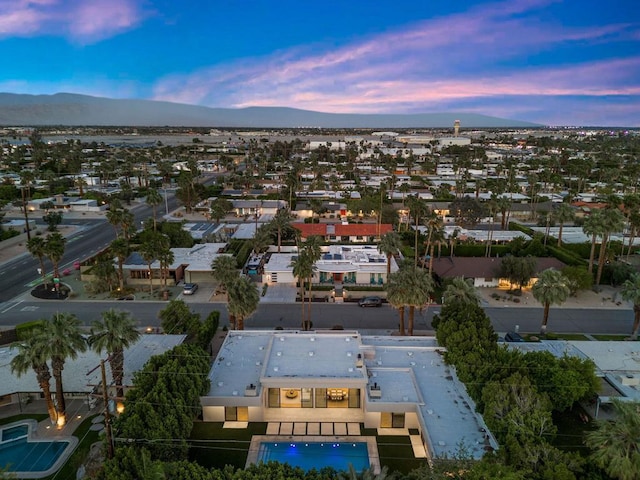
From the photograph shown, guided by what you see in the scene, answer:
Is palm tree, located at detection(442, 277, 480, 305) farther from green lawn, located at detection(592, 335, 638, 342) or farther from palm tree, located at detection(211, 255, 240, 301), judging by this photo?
palm tree, located at detection(211, 255, 240, 301)

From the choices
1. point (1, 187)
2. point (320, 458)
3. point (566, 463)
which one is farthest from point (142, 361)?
point (1, 187)

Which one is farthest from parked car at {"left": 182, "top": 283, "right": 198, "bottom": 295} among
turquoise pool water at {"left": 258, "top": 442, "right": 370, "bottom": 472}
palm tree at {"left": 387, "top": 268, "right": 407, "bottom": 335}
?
turquoise pool water at {"left": 258, "top": 442, "right": 370, "bottom": 472}

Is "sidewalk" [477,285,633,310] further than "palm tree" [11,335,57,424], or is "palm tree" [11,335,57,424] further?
"sidewalk" [477,285,633,310]

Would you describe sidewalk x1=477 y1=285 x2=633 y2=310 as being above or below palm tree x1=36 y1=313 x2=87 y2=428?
below

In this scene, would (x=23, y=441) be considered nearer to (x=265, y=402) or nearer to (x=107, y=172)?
(x=265, y=402)

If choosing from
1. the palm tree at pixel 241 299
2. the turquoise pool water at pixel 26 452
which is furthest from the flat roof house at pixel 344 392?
the turquoise pool water at pixel 26 452
